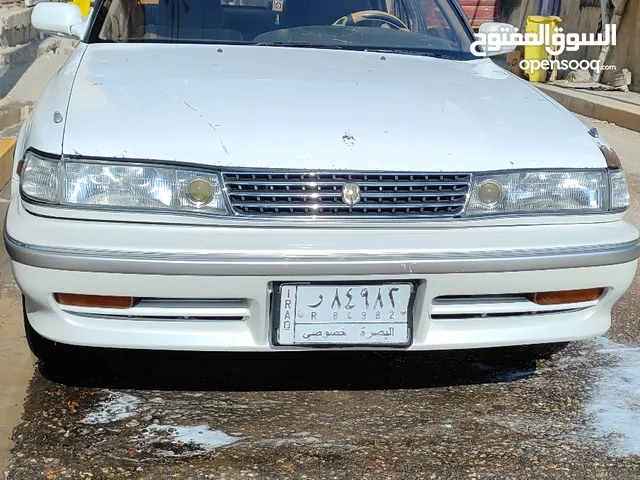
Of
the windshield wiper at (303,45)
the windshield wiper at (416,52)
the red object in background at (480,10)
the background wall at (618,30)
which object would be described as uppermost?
the windshield wiper at (303,45)

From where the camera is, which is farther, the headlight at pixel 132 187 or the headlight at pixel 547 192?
the headlight at pixel 547 192

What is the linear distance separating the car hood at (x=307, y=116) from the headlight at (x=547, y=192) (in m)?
0.04

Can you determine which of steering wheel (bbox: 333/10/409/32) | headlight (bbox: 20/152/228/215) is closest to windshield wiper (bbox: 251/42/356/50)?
steering wheel (bbox: 333/10/409/32)

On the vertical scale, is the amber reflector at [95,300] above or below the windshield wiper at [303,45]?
below

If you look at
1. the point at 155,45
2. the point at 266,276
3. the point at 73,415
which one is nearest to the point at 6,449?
the point at 73,415

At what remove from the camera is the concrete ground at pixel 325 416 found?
8.63 feet

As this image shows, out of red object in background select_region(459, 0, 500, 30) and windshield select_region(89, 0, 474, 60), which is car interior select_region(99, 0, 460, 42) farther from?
Result: red object in background select_region(459, 0, 500, 30)

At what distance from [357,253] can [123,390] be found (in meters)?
1.05

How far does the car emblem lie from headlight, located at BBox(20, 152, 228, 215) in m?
0.35

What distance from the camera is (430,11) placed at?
13.8 feet

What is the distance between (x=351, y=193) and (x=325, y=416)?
0.79 metres

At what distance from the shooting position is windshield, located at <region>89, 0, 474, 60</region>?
374 centimetres

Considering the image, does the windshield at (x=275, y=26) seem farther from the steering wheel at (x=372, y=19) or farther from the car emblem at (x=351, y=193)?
the car emblem at (x=351, y=193)

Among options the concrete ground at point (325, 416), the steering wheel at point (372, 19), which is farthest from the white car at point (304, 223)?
the steering wheel at point (372, 19)
